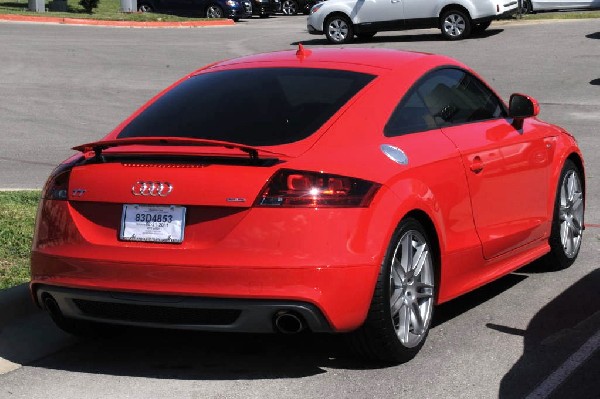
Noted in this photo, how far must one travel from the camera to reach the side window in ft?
21.6

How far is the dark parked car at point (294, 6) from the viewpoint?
46438mm

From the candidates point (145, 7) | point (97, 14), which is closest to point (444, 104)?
point (97, 14)

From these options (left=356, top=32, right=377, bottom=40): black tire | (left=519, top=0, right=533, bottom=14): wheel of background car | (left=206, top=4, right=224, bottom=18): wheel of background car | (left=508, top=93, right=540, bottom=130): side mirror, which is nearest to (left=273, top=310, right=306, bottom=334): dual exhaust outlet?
(left=508, top=93, right=540, bottom=130): side mirror

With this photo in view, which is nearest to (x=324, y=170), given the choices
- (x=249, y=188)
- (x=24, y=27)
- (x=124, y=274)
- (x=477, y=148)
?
(x=249, y=188)

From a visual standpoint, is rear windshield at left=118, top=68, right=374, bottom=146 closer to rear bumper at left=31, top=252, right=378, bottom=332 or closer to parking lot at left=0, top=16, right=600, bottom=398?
rear bumper at left=31, top=252, right=378, bottom=332

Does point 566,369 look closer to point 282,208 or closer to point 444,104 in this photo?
point 282,208

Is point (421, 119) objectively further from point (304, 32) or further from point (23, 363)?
point (304, 32)

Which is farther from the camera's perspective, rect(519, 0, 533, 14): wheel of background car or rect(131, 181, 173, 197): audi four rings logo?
rect(519, 0, 533, 14): wheel of background car

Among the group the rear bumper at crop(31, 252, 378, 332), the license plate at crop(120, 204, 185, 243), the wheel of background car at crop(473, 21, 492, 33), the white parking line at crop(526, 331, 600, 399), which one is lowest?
the wheel of background car at crop(473, 21, 492, 33)

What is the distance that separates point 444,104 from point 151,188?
2.07 m

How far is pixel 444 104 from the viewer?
7.10m

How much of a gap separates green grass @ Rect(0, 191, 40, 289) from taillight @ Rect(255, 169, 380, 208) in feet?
7.54

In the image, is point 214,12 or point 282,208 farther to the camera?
point 214,12

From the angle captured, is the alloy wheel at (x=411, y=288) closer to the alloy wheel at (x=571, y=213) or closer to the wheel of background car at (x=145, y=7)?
the alloy wheel at (x=571, y=213)
